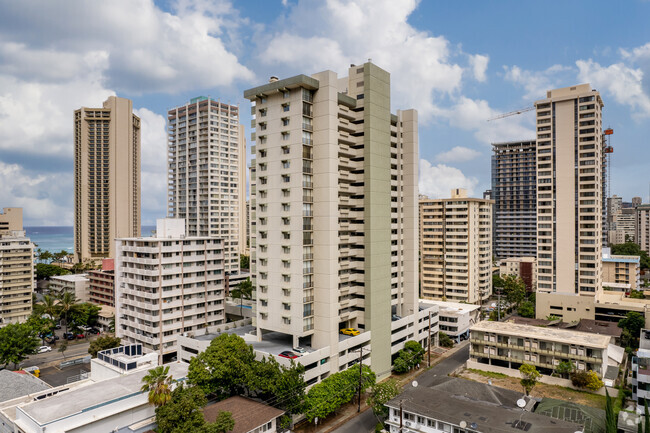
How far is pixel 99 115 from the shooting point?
16650cm

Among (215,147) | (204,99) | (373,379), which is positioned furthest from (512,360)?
(204,99)

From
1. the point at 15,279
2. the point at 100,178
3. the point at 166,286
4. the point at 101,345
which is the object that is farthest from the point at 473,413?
the point at 100,178

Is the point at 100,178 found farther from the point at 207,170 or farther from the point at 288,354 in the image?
the point at 288,354

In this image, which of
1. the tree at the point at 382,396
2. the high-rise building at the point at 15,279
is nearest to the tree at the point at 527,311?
the tree at the point at 382,396

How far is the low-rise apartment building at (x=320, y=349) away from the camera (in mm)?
53625

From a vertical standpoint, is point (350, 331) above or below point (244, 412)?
above

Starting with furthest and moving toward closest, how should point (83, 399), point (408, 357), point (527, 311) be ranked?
point (527, 311), point (408, 357), point (83, 399)

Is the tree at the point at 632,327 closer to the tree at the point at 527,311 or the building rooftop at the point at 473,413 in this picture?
the tree at the point at 527,311

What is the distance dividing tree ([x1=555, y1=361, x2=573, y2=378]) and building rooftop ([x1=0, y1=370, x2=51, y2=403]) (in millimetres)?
71600

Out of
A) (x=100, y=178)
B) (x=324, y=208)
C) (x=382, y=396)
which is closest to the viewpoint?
(x=382, y=396)

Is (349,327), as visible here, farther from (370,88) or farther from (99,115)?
(99,115)

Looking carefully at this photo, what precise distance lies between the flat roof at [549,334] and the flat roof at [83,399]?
5265 centimetres

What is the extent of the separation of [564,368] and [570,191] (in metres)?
48.6

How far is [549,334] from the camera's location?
65750mm
